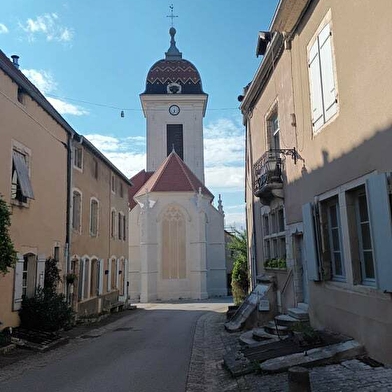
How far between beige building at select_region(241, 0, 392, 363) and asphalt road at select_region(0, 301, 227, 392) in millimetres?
2969

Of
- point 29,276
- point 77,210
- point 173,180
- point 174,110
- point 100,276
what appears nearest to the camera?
point 29,276

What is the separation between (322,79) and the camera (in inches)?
311

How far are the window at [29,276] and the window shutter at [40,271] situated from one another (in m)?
0.13

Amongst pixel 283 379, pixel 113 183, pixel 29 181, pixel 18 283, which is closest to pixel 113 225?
pixel 113 183

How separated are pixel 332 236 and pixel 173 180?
31452mm

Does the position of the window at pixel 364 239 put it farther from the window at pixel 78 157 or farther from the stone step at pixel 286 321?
the window at pixel 78 157

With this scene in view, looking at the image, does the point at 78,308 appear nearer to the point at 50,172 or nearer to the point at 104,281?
the point at 104,281

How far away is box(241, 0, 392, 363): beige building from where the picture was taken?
5.85m

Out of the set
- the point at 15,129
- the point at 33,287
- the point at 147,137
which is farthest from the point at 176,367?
the point at 147,137

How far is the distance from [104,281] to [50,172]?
8.21m

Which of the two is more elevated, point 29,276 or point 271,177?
point 271,177

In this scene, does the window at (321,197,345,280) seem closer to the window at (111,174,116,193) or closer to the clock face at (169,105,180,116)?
the window at (111,174,116,193)

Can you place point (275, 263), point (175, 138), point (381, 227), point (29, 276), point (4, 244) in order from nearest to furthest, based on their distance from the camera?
point (381, 227), point (4, 244), point (275, 263), point (29, 276), point (175, 138)

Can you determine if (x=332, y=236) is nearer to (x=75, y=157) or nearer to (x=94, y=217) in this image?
(x=75, y=157)
